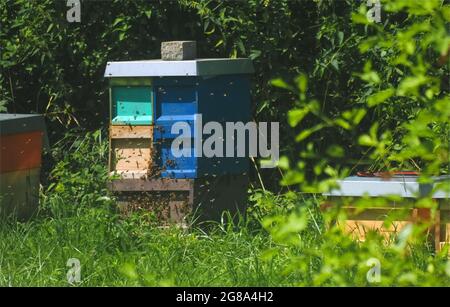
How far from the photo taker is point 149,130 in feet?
18.0

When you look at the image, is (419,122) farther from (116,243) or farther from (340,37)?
(340,37)

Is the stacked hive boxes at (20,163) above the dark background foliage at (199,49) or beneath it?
beneath

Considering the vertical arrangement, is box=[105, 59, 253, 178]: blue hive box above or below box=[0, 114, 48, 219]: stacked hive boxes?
above

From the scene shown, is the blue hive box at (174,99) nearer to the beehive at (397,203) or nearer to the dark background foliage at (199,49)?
the dark background foliage at (199,49)

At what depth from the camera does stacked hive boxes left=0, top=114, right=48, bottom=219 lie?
17.6ft

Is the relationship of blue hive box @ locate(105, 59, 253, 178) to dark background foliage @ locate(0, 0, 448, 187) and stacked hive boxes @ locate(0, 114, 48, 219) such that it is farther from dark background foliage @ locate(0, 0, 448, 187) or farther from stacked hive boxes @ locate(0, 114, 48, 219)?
dark background foliage @ locate(0, 0, 448, 187)

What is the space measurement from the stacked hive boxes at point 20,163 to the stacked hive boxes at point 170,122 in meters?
0.49

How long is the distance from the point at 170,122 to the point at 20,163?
95cm

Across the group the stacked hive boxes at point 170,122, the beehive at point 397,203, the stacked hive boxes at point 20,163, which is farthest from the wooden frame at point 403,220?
the stacked hive boxes at point 20,163

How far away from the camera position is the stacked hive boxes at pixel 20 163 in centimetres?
537

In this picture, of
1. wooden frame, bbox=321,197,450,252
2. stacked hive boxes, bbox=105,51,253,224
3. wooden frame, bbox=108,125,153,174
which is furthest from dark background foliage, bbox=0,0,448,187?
wooden frame, bbox=321,197,450,252
